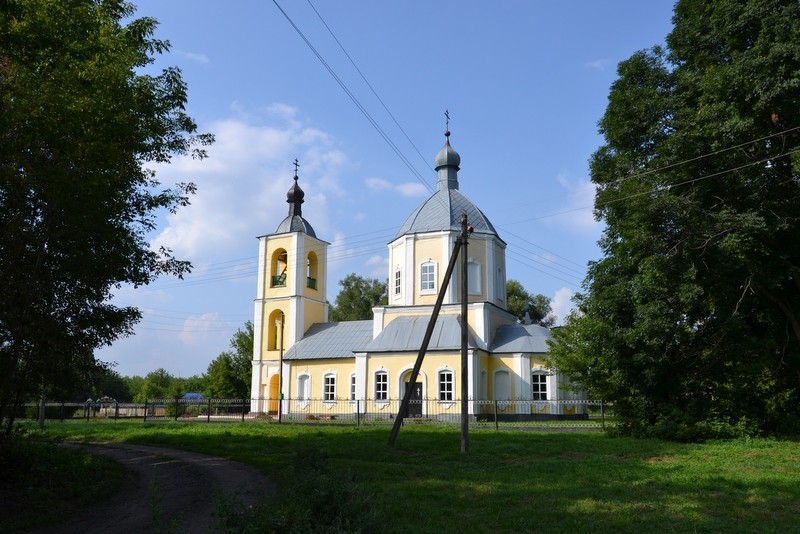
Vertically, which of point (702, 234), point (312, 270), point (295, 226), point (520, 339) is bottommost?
point (520, 339)

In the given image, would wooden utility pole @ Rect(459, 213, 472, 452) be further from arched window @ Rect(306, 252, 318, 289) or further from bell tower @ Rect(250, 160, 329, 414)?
arched window @ Rect(306, 252, 318, 289)

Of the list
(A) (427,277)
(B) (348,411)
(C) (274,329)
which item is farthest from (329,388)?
(A) (427,277)

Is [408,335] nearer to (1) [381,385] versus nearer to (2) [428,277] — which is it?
(1) [381,385]

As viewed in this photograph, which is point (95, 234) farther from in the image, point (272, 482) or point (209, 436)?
point (209, 436)

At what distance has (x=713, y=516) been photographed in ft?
27.3

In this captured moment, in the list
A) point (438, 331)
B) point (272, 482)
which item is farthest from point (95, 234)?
point (438, 331)

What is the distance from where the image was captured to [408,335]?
32719 millimetres

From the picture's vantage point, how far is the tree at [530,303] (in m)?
55.0

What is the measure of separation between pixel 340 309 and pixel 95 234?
1971 inches

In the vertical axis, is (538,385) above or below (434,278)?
below

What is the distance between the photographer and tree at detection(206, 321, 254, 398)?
4766cm

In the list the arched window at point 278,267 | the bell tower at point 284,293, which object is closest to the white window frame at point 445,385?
the bell tower at point 284,293

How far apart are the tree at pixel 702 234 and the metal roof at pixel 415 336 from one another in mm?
11726

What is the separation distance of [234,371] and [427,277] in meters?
20.4
